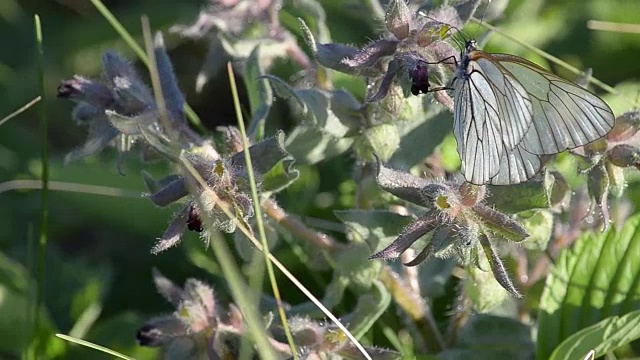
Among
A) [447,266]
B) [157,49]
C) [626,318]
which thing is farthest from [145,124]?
[626,318]

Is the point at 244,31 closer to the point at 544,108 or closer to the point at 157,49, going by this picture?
the point at 157,49

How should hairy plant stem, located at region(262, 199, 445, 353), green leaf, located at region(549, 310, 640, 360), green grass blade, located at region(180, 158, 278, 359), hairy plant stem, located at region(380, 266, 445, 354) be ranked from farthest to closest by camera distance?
hairy plant stem, located at region(380, 266, 445, 354) → hairy plant stem, located at region(262, 199, 445, 353) → green leaf, located at region(549, 310, 640, 360) → green grass blade, located at region(180, 158, 278, 359)

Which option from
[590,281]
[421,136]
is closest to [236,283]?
[421,136]

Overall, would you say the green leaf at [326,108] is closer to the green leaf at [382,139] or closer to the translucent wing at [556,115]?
the green leaf at [382,139]

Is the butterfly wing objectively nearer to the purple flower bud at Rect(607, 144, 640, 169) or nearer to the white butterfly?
the white butterfly

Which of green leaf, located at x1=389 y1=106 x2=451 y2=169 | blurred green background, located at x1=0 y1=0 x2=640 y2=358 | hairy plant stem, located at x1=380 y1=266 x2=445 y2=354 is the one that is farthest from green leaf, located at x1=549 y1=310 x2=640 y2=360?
blurred green background, located at x1=0 y1=0 x2=640 y2=358

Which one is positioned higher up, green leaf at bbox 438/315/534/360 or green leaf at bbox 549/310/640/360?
green leaf at bbox 549/310/640/360

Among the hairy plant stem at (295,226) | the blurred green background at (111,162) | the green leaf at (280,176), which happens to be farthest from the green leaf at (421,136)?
the blurred green background at (111,162)
